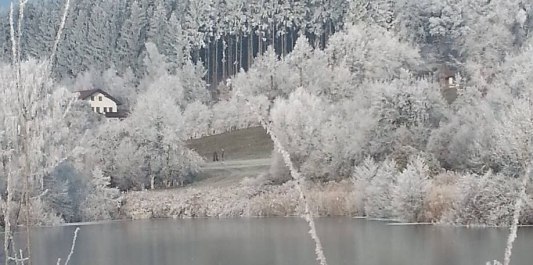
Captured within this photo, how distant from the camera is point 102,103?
73625 mm

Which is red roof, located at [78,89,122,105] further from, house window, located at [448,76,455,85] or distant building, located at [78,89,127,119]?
house window, located at [448,76,455,85]

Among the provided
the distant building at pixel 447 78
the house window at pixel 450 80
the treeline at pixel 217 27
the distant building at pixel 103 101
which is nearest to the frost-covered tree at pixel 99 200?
the distant building at pixel 447 78

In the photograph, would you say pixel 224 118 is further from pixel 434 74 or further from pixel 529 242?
pixel 529 242

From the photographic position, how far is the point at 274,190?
3759 cm

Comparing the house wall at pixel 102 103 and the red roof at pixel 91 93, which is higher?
the red roof at pixel 91 93

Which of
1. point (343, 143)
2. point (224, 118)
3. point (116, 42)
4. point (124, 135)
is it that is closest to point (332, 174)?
point (343, 143)

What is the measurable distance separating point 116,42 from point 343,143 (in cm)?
5480

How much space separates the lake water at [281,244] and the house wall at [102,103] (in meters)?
41.4

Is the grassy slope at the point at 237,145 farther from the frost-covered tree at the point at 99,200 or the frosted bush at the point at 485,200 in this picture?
the frosted bush at the point at 485,200

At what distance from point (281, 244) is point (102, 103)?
5198cm

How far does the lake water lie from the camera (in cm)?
2080

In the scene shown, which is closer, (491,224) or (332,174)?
(491,224)

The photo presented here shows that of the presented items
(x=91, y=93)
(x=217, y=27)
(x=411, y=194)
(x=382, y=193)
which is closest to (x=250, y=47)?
(x=217, y=27)

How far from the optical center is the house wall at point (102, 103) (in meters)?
72.8
